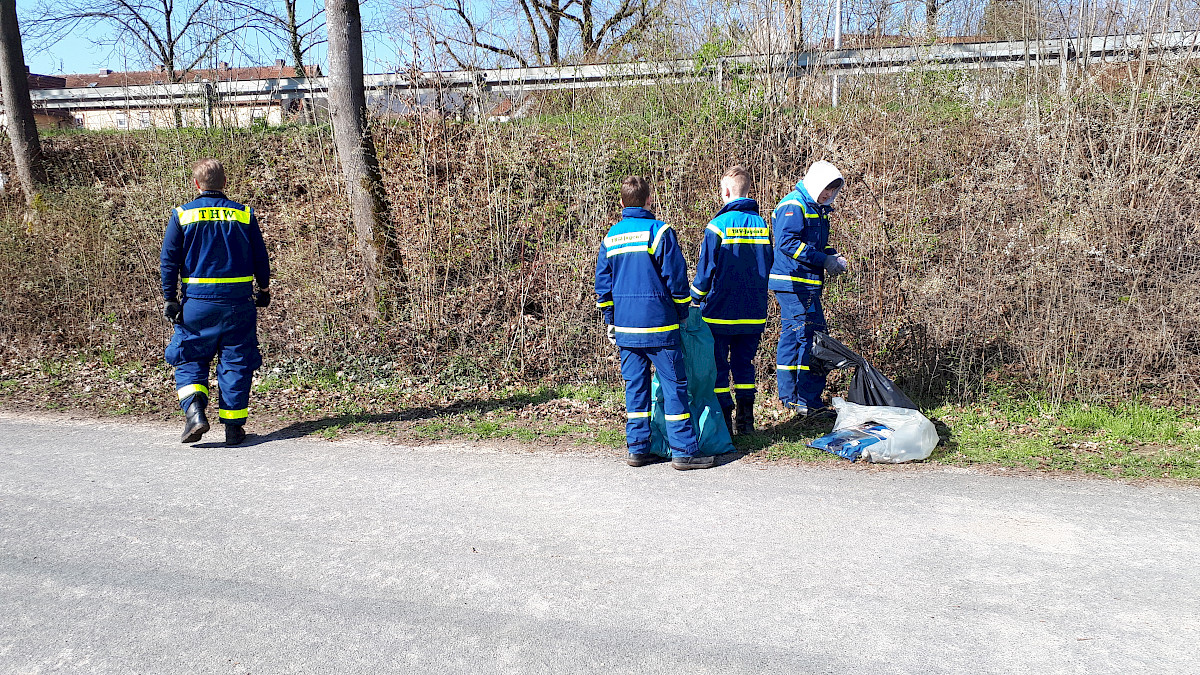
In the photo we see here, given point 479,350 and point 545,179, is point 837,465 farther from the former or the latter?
point 545,179

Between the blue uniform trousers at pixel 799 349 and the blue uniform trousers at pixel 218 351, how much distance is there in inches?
168

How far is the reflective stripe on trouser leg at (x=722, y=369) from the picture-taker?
598 cm

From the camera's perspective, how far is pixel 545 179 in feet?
30.8

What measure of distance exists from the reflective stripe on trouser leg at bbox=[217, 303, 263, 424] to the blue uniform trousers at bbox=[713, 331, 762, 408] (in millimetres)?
3632

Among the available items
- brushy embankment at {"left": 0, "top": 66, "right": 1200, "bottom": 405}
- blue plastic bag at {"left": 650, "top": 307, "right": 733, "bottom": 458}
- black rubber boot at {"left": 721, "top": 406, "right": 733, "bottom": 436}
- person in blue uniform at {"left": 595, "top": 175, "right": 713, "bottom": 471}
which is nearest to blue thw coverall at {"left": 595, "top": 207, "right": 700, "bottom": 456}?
person in blue uniform at {"left": 595, "top": 175, "right": 713, "bottom": 471}

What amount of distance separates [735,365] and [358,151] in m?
4.68

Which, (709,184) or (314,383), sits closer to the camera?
(314,383)

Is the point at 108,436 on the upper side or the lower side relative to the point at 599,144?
lower

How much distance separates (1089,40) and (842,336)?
4.52 metres

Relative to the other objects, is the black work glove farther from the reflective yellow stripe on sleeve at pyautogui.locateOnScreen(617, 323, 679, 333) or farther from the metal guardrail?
the metal guardrail

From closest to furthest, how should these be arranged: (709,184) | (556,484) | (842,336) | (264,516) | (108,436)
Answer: (264,516) → (556,484) → (108,436) → (842,336) → (709,184)

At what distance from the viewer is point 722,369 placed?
6.03 m

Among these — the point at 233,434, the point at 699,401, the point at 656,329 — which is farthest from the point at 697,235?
the point at 233,434

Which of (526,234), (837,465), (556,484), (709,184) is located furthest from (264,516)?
(709,184)
